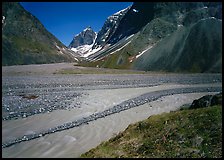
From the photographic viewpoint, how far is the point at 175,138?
16.8 metres

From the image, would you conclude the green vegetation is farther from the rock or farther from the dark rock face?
the dark rock face

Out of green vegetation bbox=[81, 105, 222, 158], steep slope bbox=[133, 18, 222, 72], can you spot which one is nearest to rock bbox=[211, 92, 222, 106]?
green vegetation bbox=[81, 105, 222, 158]

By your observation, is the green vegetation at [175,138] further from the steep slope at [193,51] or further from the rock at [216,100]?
the steep slope at [193,51]

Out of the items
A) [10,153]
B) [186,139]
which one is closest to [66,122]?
[10,153]

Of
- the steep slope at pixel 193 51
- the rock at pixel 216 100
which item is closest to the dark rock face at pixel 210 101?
the rock at pixel 216 100

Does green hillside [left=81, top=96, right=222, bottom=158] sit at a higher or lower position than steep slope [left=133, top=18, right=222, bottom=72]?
lower

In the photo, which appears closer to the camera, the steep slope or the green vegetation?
the green vegetation

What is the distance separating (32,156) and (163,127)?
10.3 m

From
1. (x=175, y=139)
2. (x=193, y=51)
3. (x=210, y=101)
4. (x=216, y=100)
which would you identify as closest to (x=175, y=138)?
(x=175, y=139)

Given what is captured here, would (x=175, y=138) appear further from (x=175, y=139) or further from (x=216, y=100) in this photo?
(x=216, y=100)

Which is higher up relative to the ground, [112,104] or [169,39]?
[169,39]

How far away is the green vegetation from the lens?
49.9 feet

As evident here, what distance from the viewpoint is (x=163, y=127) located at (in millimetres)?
18766

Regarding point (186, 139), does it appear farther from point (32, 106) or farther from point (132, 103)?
point (32, 106)
